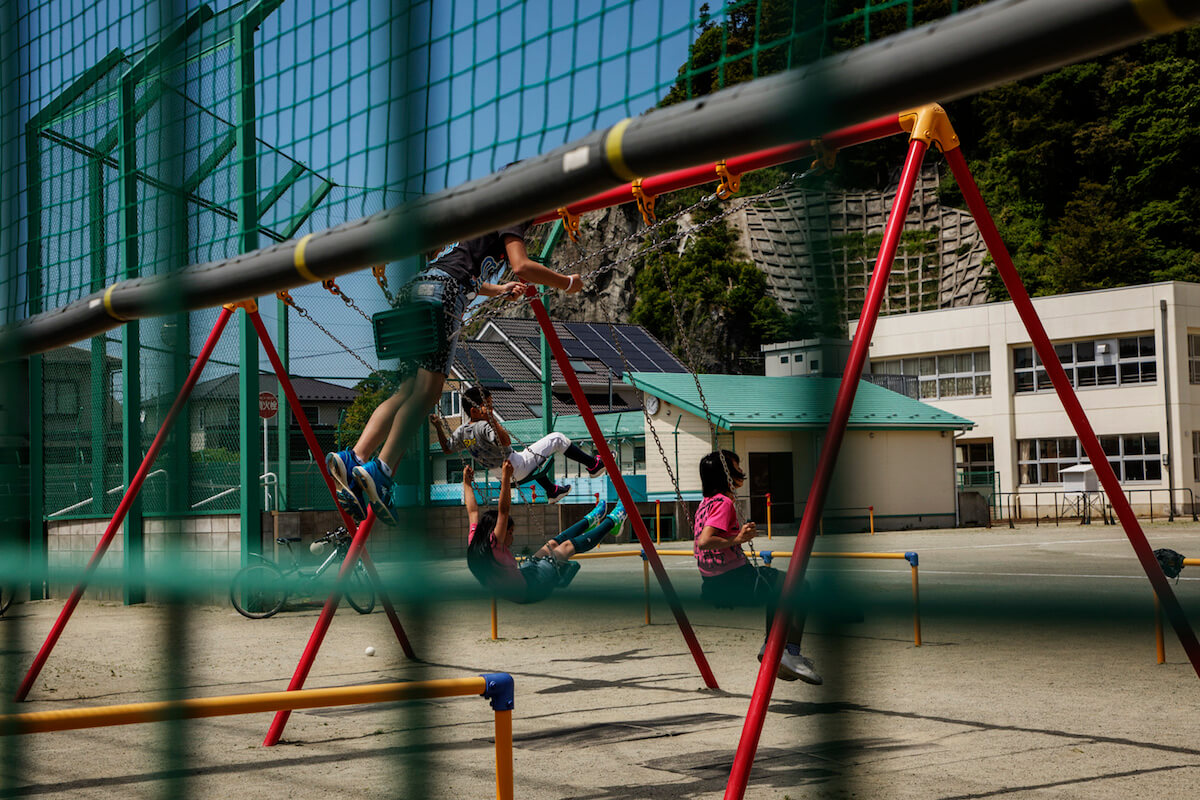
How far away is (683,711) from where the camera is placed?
246 inches

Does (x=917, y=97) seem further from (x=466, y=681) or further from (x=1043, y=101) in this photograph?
(x=1043, y=101)

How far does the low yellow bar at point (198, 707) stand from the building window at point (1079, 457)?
3111 cm

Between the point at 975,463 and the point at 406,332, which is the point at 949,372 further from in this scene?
the point at 406,332

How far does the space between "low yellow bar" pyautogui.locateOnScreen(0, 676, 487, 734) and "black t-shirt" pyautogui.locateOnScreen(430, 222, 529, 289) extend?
212cm

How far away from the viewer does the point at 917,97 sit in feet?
5.91

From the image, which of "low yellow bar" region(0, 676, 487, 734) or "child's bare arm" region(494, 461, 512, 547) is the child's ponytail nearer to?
"child's bare arm" region(494, 461, 512, 547)

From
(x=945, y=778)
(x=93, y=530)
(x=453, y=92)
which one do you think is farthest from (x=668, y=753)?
(x=93, y=530)

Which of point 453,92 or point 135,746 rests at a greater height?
point 453,92

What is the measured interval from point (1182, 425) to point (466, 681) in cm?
3260

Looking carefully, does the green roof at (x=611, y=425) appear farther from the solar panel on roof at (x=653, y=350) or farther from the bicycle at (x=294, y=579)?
the bicycle at (x=294, y=579)

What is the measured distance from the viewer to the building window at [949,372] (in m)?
35.1

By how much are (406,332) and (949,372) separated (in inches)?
1402

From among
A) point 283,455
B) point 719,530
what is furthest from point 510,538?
point 283,455

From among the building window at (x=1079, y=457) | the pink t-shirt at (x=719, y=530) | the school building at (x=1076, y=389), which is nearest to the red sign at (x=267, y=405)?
the pink t-shirt at (x=719, y=530)
